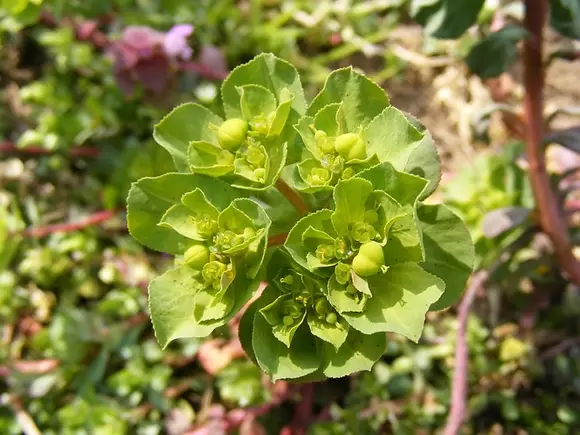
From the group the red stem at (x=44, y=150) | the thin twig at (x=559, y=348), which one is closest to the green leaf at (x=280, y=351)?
the thin twig at (x=559, y=348)

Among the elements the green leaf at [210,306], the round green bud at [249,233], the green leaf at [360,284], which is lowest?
the green leaf at [210,306]

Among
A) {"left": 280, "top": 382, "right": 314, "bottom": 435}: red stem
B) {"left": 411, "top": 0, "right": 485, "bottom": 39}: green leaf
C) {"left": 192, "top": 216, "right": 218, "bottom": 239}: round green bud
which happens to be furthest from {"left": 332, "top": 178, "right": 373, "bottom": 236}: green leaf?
{"left": 280, "top": 382, "right": 314, "bottom": 435}: red stem

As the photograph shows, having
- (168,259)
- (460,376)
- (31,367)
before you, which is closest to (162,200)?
(460,376)

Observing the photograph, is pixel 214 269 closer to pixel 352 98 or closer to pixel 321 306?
pixel 321 306

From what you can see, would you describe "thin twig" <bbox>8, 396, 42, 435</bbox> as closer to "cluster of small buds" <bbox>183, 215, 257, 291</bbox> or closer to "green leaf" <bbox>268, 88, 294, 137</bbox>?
"cluster of small buds" <bbox>183, 215, 257, 291</bbox>

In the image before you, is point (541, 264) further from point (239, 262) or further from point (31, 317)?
point (31, 317)

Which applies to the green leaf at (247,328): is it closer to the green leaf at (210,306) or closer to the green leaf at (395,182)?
the green leaf at (210,306)
